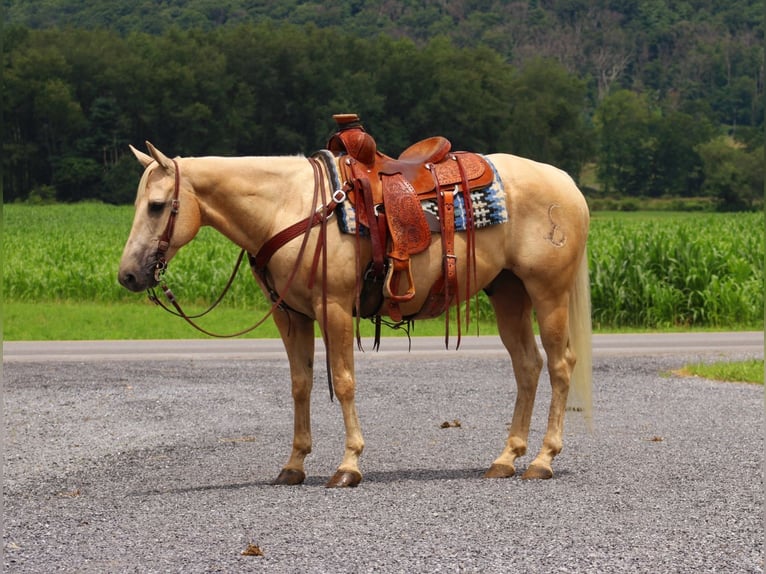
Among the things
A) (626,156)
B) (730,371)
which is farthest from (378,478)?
(626,156)

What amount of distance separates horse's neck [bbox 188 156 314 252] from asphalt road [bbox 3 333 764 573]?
159 centimetres

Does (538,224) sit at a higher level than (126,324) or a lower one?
higher

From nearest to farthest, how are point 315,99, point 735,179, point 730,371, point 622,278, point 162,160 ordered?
point 162,160 → point 730,371 → point 622,278 → point 315,99 → point 735,179

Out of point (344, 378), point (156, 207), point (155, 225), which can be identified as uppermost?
point (156, 207)

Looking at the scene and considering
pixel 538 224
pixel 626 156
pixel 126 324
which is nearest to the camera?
pixel 538 224

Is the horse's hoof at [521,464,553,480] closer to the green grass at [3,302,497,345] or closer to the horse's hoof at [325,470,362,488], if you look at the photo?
the horse's hoof at [325,470,362,488]

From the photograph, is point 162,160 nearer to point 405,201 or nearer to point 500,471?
point 405,201

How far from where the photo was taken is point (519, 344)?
8.70m

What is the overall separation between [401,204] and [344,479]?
66.8 inches

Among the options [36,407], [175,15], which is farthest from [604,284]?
[175,15]

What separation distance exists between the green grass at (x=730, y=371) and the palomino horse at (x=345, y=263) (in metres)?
5.51

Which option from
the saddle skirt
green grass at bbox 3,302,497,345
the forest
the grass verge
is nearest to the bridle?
the saddle skirt

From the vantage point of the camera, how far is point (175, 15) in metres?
167

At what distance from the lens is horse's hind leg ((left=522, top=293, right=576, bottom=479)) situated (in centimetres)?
834
